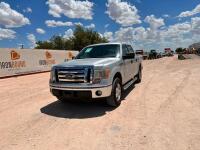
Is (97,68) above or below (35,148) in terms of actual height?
above

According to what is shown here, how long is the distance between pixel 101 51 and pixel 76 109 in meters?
2.33

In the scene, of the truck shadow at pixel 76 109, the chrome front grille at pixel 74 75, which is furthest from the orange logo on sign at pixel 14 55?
the chrome front grille at pixel 74 75

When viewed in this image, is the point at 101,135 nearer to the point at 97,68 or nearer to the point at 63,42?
the point at 97,68

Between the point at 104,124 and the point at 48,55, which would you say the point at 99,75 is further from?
the point at 48,55

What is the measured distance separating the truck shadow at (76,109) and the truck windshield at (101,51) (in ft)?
5.31

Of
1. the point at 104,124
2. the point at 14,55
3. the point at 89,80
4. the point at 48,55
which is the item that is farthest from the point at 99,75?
the point at 48,55

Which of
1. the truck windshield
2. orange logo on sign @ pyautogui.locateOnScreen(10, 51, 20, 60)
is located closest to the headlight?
the truck windshield

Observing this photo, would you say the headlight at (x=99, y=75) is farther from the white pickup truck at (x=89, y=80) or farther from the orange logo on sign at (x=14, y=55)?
the orange logo on sign at (x=14, y=55)

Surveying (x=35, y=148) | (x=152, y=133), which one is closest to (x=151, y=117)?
(x=152, y=133)

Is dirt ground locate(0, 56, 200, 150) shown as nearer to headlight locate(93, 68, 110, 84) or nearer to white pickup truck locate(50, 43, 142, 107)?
white pickup truck locate(50, 43, 142, 107)

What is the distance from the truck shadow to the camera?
20.7 ft

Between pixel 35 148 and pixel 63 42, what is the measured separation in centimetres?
6899

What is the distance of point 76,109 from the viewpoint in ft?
22.6

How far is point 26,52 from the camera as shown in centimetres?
1980
